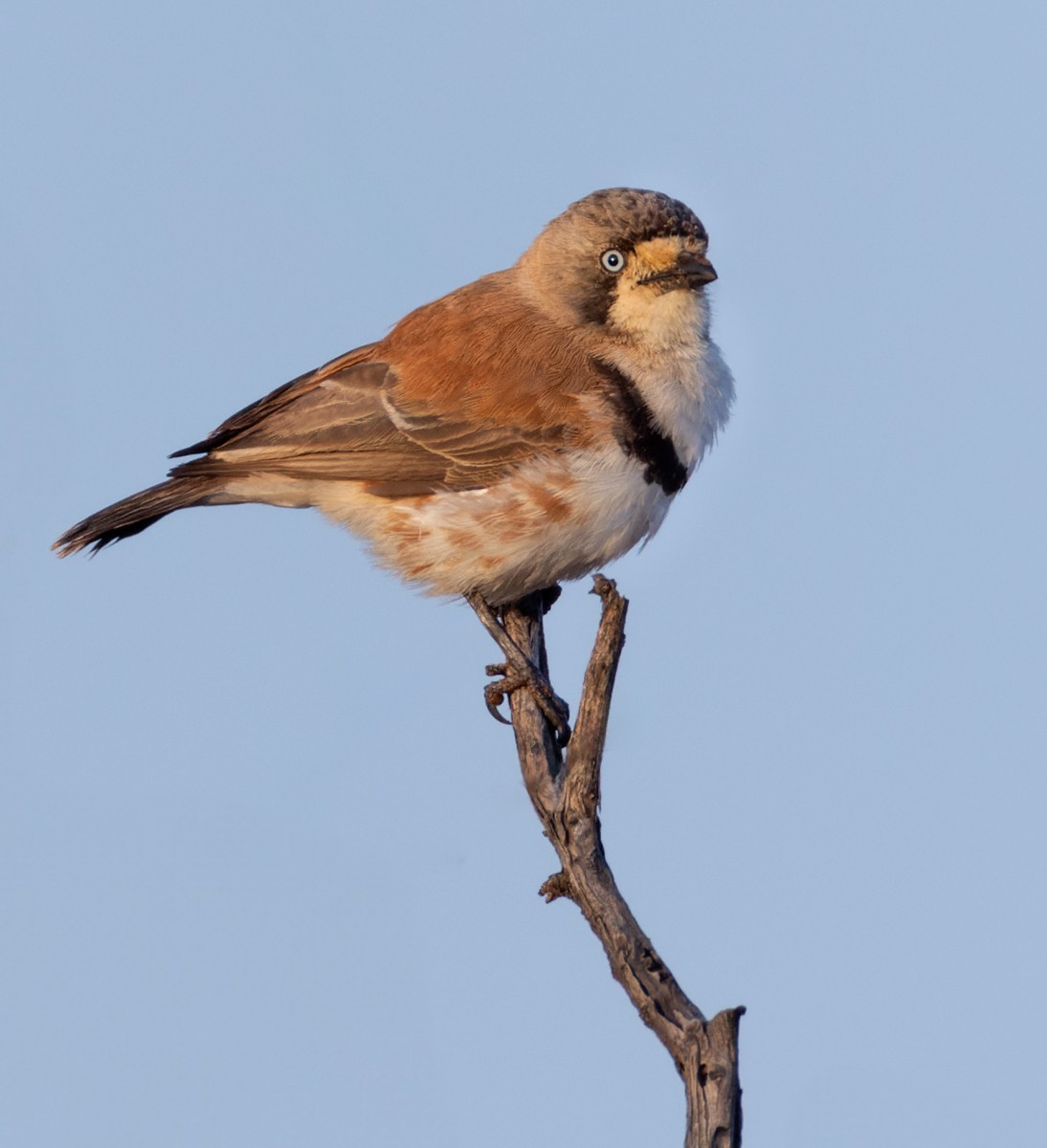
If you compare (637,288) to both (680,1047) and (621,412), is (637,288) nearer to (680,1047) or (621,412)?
(621,412)

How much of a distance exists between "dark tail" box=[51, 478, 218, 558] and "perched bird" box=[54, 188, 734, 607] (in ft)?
0.04

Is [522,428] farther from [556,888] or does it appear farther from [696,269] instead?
[556,888]

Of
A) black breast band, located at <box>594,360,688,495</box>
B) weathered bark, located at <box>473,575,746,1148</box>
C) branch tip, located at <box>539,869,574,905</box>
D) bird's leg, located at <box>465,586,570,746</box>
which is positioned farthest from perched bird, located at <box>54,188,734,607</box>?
branch tip, located at <box>539,869,574,905</box>

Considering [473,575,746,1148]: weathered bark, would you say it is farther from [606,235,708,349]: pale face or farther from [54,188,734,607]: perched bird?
[606,235,708,349]: pale face

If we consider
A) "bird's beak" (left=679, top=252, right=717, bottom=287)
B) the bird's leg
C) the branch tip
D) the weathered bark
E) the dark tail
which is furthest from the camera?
the dark tail

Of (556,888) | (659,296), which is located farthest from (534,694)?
(659,296)

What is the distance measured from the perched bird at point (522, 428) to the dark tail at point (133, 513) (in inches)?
0.4

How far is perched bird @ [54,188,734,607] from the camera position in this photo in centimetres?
736

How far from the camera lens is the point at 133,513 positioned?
7766mm

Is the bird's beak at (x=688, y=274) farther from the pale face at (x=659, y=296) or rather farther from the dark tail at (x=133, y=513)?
the dark tail at (x=133, y=513)

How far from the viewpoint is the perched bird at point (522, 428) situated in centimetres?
736

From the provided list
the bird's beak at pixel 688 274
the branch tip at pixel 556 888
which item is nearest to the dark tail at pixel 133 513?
the bird's beak at pixel 688 274

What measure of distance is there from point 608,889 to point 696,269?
9.75 ft

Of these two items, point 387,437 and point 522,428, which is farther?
point 387,437
